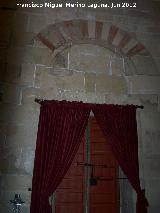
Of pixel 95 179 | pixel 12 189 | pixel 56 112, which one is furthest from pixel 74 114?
pixel 12 189

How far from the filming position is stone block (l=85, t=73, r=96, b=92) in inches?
198

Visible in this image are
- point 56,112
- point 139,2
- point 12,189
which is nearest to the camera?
point 12,189

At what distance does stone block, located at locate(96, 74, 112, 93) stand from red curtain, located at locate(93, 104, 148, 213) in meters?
0.30

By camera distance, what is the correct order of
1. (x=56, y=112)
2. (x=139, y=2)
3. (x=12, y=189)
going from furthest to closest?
1. (x=139, y=2)
2. (x=56, y=112)
3. (x=12, y=189)

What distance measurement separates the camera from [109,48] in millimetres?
5277

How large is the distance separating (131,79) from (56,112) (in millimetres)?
1404

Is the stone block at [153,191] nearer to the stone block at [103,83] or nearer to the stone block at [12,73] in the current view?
the stone block at [103,83]

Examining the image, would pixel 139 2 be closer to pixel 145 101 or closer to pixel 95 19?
pixel 95 19

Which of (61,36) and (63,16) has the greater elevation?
(63,16)

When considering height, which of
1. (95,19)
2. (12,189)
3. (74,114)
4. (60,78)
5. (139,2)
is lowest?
(12,189)

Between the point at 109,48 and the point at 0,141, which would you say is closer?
the point at 0,141

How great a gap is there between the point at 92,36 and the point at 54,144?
193 centimetres

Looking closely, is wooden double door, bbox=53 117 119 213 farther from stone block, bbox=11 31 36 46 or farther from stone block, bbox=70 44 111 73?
stone block, bbox=11 31 36 46

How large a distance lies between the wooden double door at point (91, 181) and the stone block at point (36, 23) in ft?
5.65
